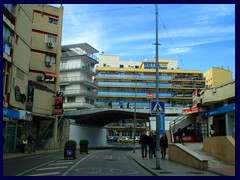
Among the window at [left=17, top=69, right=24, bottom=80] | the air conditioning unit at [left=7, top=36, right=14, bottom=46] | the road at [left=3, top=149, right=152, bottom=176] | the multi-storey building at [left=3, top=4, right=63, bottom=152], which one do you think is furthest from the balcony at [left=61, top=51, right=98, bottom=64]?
the road at [left=3, top=149, right=152, bottom=176]

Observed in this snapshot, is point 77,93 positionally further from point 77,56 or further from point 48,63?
point 48,63

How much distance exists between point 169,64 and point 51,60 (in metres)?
76.3

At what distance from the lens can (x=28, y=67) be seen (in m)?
36.3

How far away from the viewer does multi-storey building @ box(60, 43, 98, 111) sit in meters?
70.6

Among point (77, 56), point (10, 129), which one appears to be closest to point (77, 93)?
point (77, 56)

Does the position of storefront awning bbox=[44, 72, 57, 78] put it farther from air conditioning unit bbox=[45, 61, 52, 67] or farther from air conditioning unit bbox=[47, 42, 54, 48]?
air conditioning unit bbox=[47, 42, 54, 48]

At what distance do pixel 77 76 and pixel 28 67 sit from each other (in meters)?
34.7

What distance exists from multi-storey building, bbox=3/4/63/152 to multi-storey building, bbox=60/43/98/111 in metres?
23.3

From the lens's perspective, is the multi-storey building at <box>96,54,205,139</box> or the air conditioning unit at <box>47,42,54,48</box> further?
the multi-storey building at <box>96,54,205,139</box>

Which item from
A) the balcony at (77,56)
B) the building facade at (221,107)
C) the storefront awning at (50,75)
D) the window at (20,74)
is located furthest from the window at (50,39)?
the balcony at (77,56)

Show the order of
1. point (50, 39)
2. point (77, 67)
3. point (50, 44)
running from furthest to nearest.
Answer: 1. point (77, 67)
2. point (50, 39)
3. point (50, 44)

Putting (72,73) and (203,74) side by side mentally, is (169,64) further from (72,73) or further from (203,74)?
(72,73)

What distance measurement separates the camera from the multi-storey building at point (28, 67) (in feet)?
98.2
